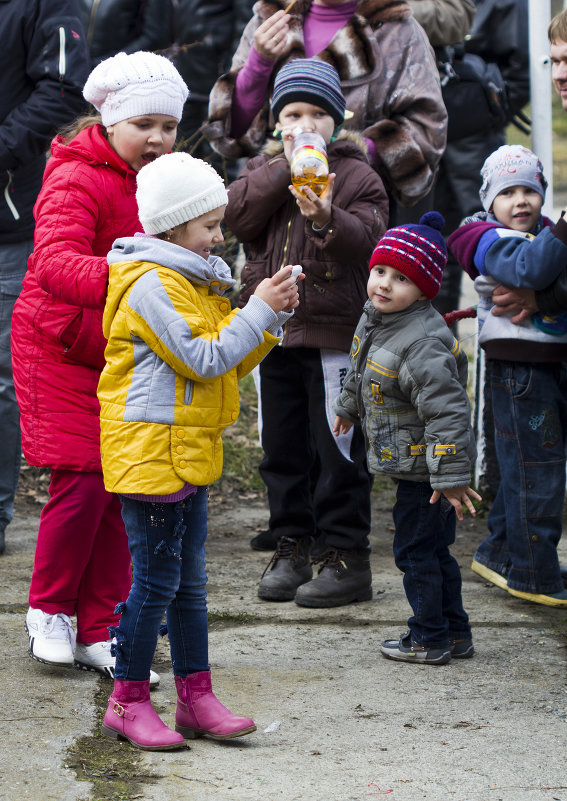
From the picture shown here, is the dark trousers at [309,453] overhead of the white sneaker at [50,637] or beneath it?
overhead

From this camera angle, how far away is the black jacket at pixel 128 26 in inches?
283

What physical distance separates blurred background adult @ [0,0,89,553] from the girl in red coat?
3.27 feet

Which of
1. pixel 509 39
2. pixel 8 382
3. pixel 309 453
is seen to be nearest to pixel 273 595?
pixel 309 453

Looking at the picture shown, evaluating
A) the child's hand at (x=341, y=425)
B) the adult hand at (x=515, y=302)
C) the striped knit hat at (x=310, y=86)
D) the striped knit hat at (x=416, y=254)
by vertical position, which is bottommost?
the child's hand at (x=341, y=425)

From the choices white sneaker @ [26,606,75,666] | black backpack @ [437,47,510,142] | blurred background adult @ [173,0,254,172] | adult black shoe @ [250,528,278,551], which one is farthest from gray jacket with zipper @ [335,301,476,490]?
blurred background adult @ [173,0,254,172]

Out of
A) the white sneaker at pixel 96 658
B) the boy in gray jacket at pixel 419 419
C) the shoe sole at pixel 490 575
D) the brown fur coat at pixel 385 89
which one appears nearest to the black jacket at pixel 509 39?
the brown fur coat at pixel 385 89

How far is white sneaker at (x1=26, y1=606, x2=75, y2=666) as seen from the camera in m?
3.41

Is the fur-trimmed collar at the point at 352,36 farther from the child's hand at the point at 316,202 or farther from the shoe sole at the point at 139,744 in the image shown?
the shoe sole at the point at 139,744

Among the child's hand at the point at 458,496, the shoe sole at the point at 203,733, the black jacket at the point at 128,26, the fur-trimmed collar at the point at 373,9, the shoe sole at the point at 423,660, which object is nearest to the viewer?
the shoe sole at the point at 203,733

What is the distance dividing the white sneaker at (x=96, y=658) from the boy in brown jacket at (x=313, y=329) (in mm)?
855

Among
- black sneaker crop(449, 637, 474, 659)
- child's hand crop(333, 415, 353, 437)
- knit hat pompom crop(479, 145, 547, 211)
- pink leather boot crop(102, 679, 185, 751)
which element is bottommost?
pink leather boot crop(102, 679, 185, 751)

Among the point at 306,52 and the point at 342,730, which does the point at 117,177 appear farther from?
the point at 342,730

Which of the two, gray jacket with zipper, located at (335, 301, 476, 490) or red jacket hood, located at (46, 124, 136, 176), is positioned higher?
red jacket hood, located at (46, 124, 136, 176)

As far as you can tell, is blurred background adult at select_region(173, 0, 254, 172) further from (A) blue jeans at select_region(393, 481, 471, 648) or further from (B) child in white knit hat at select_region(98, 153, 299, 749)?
(B) child in white knit hat at select_region(98, 153, 299, 749)
